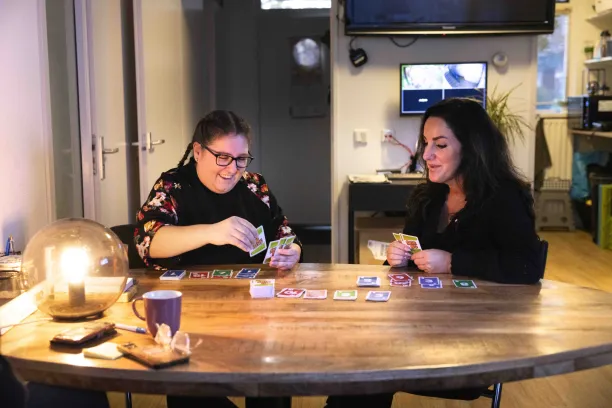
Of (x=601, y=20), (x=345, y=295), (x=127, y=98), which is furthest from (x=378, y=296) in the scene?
(x=601, y=20)

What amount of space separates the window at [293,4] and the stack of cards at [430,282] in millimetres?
5143

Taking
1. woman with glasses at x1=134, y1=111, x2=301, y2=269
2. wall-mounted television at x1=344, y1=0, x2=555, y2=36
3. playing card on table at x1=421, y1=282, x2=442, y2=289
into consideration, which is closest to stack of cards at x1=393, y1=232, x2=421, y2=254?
playing card on table at x1=421, y1=282, x2=442, y2=289

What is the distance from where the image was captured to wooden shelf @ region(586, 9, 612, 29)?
6.46 meters

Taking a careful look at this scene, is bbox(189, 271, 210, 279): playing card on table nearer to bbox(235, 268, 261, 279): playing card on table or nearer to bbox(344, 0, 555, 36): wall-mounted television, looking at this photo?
bbox(235, 268, 261, 279): playing card on table

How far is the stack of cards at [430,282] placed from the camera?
6.46ft

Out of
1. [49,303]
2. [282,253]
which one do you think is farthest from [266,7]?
[49,303]

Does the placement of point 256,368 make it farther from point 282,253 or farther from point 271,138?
point 271,138

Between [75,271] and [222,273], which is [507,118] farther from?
[75,271]

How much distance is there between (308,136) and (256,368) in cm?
569

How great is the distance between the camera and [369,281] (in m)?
2.00

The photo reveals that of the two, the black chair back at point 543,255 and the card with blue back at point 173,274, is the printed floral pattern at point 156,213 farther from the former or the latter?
the black chair back at point 543,255

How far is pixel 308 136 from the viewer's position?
6.95 meters

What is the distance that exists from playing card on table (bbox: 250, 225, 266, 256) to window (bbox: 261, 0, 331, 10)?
4.92m

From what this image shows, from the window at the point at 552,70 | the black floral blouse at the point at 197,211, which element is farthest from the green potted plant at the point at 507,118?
the black floral blouse at the point at 197,211
